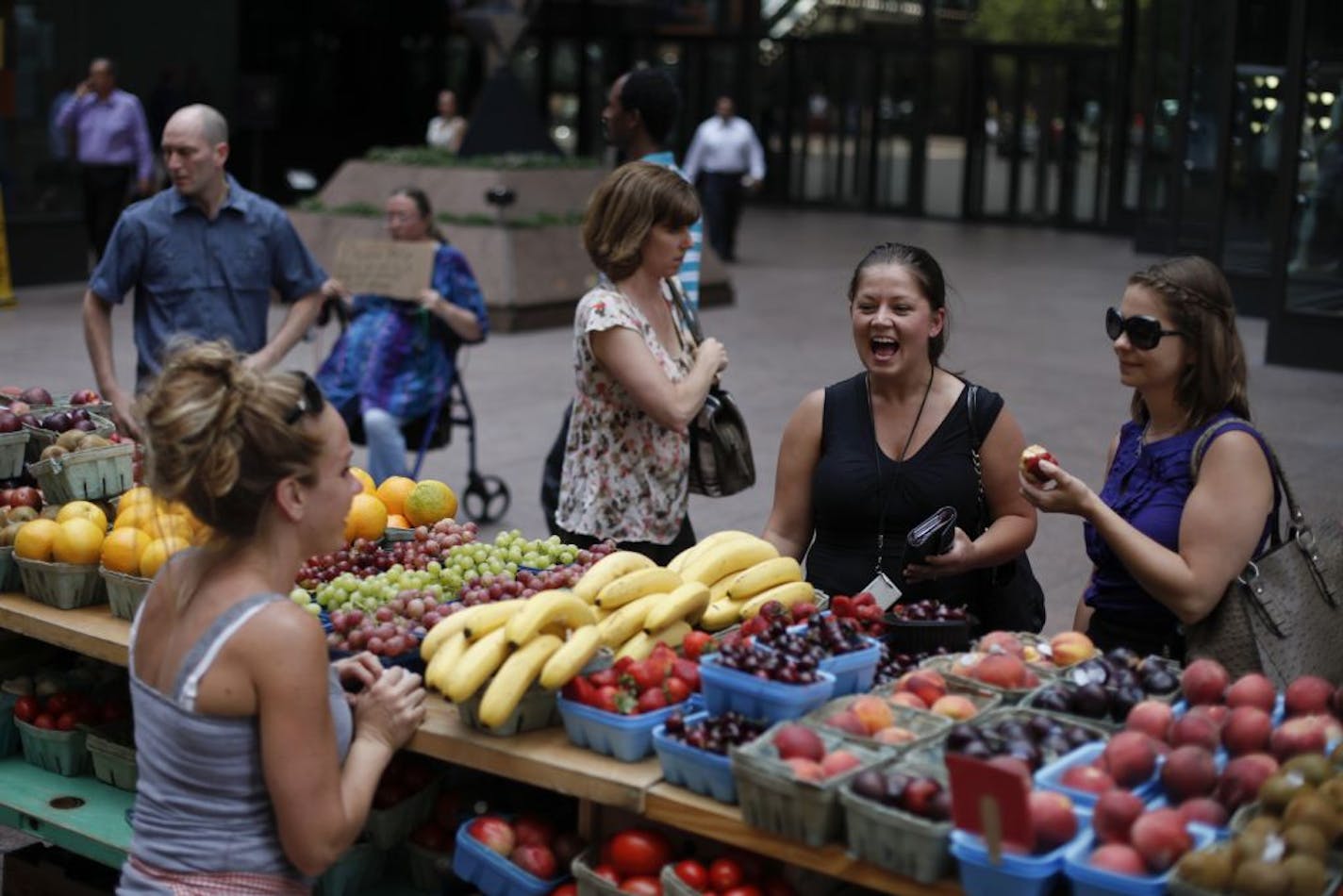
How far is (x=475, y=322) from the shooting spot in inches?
362

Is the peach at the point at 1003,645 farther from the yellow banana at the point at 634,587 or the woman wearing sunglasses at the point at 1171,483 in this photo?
the yellow banana at the point at 634,587

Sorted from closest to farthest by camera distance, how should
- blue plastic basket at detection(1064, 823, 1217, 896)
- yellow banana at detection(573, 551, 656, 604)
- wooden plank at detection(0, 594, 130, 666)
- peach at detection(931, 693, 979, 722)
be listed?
blue plastic basket at detection(1064, 823, 1217, 896)
peach at detection(931, 693, 979, 722)
yellow banana at detection(573, 551, 656, 604)
wooden plank at detection(0, 594, 130, 666)

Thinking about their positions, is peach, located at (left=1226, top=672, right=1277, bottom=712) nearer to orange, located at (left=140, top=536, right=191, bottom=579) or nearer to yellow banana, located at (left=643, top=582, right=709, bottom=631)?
yellow banana, located at (left=643, top=582, right=709, bottom=631)

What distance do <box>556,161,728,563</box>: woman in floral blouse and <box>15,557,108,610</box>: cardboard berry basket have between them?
1674mm

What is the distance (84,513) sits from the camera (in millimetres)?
5023

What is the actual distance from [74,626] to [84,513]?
47 cm

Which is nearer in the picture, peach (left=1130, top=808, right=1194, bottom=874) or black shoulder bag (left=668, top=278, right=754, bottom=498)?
peach (left=1130, top=808, right=1194, bottom=874)

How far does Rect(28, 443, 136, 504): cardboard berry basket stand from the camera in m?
5.30

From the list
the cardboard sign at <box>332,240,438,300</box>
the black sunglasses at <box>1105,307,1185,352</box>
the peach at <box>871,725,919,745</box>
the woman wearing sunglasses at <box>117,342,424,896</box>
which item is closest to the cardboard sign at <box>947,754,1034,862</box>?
the peach at <box>871,725,919,745</box>

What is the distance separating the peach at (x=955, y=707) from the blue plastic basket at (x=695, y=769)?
458 mm

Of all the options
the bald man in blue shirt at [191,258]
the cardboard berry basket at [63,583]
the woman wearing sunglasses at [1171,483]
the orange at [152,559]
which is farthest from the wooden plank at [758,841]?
the bald man in blue shirt at [191,258]

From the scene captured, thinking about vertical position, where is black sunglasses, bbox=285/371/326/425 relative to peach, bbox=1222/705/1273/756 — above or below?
above

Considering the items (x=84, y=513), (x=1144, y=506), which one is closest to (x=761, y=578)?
(x=1144, y=506)

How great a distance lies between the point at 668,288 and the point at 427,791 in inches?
87.5
